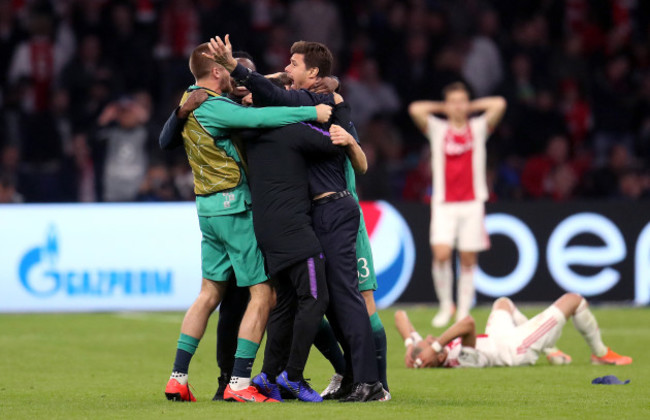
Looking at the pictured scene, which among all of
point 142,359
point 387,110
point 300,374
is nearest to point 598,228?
point 387,110

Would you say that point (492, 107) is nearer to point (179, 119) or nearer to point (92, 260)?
point (92, 260)

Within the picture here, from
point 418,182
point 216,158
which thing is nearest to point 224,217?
point 216,158

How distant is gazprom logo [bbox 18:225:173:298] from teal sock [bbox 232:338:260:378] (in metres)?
7.14

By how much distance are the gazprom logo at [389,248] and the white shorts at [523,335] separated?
4966 millimetres

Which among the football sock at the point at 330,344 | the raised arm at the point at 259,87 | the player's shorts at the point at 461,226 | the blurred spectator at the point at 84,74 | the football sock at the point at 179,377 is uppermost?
the blurred spectator at the point at 84,74

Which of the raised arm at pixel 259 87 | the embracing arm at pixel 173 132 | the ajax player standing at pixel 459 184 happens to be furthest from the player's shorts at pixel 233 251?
the ajax player standing at pixel 459 184

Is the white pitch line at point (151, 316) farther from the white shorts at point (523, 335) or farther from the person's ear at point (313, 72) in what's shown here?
the person's ear at point (313, 72)

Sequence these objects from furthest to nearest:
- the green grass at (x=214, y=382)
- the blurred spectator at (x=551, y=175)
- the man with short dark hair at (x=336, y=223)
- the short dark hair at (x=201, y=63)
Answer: the blurred spectator at (x=551, y=175), the short dark hair at (x=201, y=63), the man with short dark hair at (x=336, y=223), the green grass at (x=214, y=382)

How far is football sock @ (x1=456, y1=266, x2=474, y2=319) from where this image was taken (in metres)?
12.7

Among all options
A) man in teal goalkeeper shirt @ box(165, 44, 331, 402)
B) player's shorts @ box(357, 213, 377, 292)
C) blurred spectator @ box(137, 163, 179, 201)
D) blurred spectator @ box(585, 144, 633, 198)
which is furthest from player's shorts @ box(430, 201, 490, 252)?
man in teal goalkeeper shirt @ box(165, 44, 331, 402)

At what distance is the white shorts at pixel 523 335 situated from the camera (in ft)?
29.5

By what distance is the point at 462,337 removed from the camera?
9.18 metres

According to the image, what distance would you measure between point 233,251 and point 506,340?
9.27 feet

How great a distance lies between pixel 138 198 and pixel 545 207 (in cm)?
489
